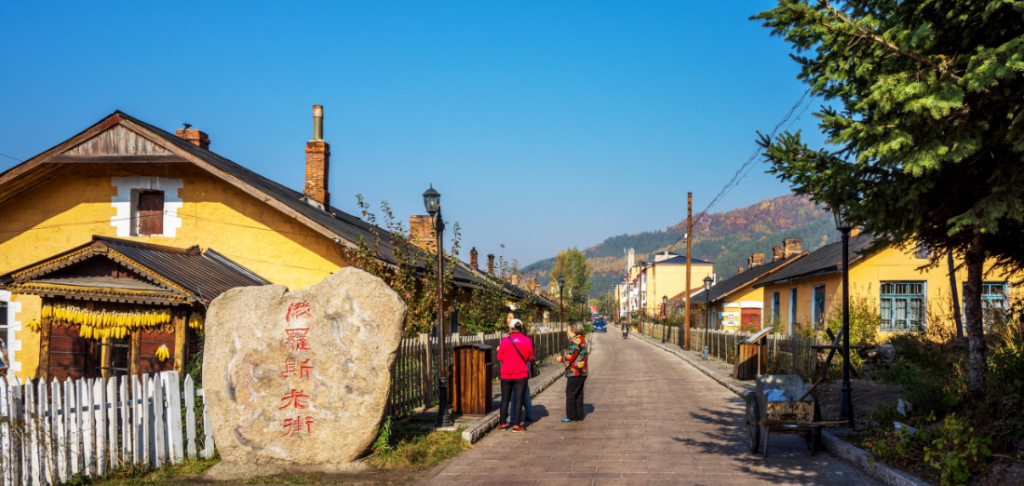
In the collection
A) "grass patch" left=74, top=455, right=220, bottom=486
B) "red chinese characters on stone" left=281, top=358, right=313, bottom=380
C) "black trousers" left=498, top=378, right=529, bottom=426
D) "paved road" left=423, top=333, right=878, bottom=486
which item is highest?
"red chinese characters on stone" left=281, top=358, right=313, bottom=380

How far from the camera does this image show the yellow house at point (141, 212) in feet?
54.9

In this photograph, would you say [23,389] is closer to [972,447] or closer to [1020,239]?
[972,447]

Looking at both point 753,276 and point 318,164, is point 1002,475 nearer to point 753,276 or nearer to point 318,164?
point 318,164

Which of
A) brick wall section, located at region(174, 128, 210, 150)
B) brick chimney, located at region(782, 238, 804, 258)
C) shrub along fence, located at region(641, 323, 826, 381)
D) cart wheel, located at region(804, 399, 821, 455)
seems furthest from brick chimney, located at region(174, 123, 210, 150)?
brick chimney, located at region(782, 238, 804, 258)

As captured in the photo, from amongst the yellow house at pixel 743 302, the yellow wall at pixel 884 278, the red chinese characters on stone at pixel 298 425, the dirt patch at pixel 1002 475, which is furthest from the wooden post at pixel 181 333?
the yellow house at pixel 743 302

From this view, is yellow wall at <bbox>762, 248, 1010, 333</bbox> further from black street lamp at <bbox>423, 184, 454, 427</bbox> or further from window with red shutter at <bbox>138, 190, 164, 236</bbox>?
window with red shutter at <bbox>138, 190, 164, 236</bbox>

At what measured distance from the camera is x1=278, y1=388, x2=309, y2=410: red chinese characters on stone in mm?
8742

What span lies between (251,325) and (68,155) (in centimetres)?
1106

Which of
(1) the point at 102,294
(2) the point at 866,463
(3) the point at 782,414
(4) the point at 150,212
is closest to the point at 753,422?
(3) the point at 782,414

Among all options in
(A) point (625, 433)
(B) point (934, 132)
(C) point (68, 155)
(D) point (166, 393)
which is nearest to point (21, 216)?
(C) point (68, 155)

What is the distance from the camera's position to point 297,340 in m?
8.84

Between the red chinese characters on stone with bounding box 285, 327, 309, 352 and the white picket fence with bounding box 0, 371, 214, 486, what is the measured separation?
52.8 inches

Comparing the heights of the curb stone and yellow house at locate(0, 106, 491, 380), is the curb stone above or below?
below

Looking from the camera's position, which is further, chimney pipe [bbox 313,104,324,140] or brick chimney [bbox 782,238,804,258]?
brick chimney [bbox 782,238,804,258]
